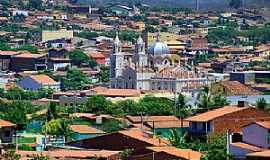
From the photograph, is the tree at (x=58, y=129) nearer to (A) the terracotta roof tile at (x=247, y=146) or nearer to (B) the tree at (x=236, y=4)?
(A) the terracotta roof tile at (x=247, y=146)

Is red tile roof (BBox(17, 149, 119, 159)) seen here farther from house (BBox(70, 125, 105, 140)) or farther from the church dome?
the church dome

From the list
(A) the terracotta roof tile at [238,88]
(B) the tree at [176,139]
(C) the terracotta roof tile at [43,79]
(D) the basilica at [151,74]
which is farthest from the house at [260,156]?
(C) the terracotta roof tile at [43,79]

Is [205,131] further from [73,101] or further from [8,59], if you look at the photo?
[8,59]

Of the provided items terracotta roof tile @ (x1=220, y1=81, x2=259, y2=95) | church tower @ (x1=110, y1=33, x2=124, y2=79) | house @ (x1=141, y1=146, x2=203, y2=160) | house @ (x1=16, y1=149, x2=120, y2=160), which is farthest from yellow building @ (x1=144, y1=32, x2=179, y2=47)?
house @ (x1=141, y1=146, x2=203, y2=160)

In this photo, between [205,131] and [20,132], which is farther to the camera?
[20,132]

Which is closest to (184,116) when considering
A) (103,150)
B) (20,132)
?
(20,132)

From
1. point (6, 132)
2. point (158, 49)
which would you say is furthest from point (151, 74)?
point (6, 132)

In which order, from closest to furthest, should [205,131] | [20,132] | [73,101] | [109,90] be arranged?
[205,131] < [20,132] < [73,101] < [109,90]
